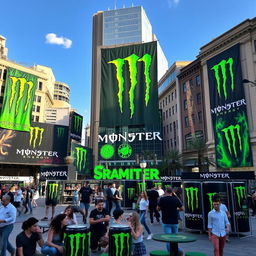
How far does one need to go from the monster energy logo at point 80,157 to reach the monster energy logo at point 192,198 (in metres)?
44.2

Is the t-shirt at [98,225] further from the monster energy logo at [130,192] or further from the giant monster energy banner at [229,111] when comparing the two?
the giant monster energy banner at [229,111]

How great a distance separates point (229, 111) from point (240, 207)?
27122mm

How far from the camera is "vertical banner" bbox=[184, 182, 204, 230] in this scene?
1060 cm

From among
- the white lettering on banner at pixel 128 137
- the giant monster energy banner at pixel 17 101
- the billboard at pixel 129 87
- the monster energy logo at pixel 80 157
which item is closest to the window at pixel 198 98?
the billboard at pixel 129 87

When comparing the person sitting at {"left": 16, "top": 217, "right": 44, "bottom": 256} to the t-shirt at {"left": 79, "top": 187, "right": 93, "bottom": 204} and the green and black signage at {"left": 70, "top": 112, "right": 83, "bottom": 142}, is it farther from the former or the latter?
the green and black signage at {"left": 70, "top": 112, "right": 83, "bottom": 142}

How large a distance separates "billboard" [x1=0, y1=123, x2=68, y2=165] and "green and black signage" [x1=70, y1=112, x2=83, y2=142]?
13.2 feet

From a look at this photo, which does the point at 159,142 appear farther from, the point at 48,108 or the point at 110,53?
the point at 48,108

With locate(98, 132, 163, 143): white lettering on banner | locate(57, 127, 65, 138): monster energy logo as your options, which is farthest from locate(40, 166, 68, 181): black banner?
locate(98, 132, 163, 143): white lettering on banner

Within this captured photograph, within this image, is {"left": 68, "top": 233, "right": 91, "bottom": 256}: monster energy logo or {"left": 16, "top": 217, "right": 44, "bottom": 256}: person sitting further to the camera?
{"left": 68, "top": 233, "right": 91, "bottom": 256}: monster energy logo

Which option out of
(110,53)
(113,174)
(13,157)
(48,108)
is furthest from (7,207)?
(48,108)

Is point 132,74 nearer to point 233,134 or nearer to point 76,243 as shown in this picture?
point 233,134

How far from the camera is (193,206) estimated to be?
1091cm

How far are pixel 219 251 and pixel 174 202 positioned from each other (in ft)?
5.81

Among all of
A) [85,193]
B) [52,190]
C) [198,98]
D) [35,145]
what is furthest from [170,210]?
[35,145]
